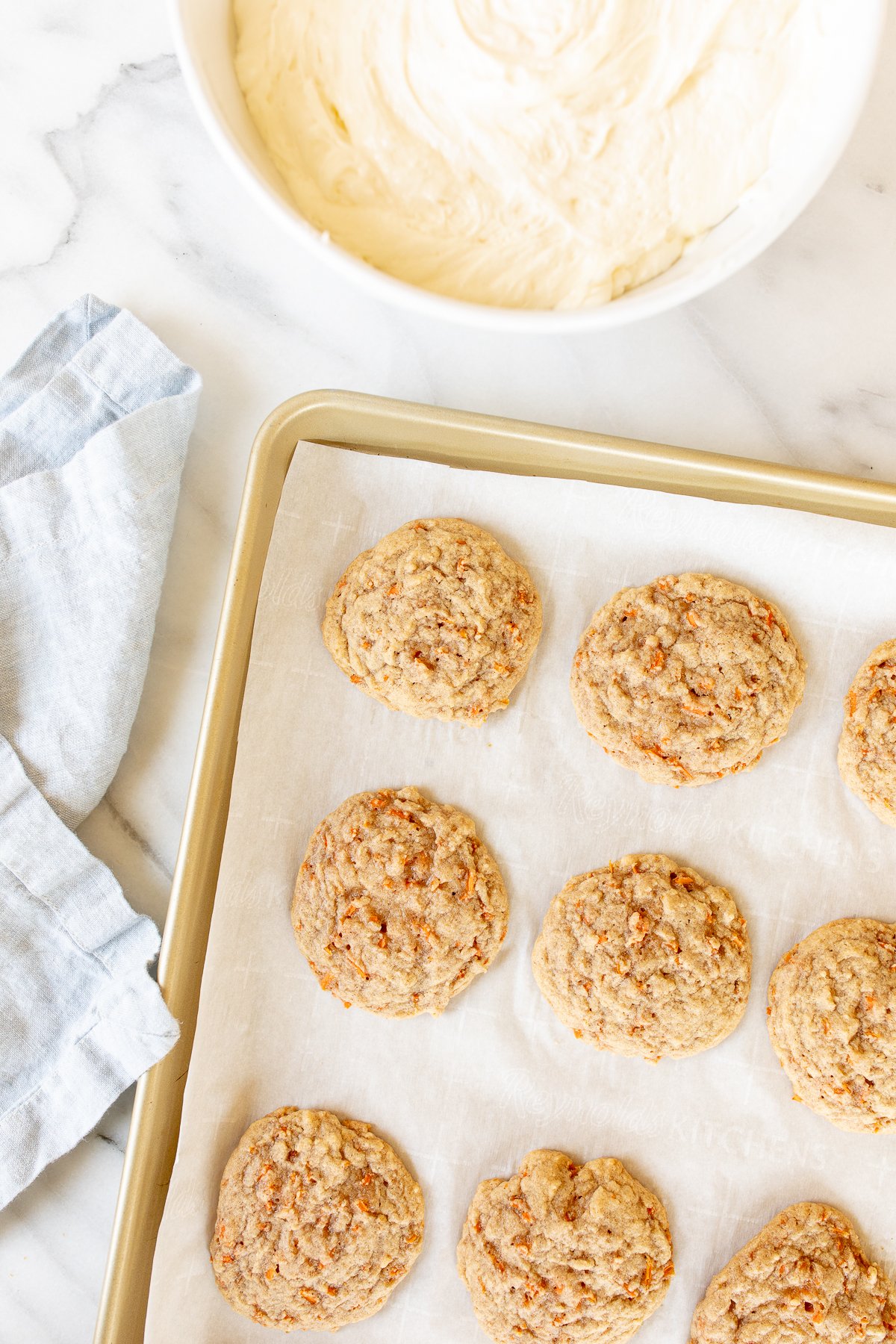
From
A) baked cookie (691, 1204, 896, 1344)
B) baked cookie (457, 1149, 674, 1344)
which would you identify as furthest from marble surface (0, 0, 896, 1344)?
baked cookie (691, 1204, 896, 1344)

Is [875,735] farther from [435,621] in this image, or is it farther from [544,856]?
[435,621]

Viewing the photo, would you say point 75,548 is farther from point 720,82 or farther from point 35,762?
point 720,82

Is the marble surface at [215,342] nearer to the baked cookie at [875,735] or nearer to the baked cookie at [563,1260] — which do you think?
the baked cookie at [875,735]

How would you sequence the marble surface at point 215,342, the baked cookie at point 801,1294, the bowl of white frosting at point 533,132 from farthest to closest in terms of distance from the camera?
the marble surface at point 215,342 → the baked cookie at point 801,1294 → the bowl of white frosting at point 533,132

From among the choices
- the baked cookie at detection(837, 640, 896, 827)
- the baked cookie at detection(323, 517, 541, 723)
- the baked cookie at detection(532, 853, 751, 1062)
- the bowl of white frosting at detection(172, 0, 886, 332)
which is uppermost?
the bowl of white frosting at detection(172, 0, 886, 332)

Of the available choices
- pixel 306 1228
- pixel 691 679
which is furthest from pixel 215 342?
pixel 306 1228

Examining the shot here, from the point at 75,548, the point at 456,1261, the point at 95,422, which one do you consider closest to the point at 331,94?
the point at 95,422

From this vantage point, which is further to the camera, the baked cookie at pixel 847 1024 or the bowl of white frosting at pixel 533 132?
the baked cookie at pixel 847 1024

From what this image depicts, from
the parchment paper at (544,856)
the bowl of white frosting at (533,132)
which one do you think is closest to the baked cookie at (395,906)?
the parchment paper at (544,856)

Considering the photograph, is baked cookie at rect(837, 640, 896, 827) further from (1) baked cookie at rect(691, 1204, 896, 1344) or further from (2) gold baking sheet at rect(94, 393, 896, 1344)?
(1) baked cookie at rect(691, 1204, 896, 1344)
